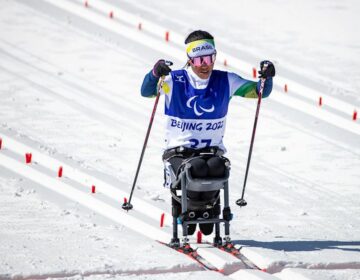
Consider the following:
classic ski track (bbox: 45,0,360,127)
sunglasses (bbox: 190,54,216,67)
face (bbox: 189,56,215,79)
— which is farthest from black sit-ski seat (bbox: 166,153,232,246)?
classic ski track (bbox: 45,0,360,127)

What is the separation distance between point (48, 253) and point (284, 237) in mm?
2610

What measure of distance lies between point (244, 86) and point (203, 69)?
0.50 meters

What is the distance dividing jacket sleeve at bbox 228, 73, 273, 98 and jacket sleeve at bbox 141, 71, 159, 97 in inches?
29.6

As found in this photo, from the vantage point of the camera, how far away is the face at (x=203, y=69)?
29.9ft

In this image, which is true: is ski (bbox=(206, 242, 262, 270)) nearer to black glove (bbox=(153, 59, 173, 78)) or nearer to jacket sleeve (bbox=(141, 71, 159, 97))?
jacket sleeve (bbox=(141, 71, 159, 97))

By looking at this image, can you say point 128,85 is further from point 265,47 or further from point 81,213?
point 81,213

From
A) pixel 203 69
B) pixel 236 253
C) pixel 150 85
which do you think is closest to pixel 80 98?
pixel 150 85

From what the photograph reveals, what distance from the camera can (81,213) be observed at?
1009cm

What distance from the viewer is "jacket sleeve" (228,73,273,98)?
30.4ft

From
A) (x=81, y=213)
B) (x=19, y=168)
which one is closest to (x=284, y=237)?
(x=81, y=213)

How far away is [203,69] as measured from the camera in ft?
30.0

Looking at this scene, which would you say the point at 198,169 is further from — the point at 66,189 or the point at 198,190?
the point at 66,189

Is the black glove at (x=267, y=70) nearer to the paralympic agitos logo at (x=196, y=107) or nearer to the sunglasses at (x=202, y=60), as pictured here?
the sunglasses at (x=202, y=60)

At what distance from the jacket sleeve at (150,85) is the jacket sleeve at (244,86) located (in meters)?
0.75
